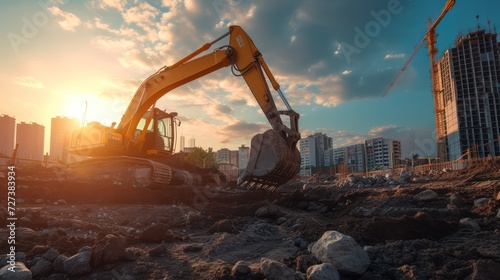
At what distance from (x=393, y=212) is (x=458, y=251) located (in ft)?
8.43

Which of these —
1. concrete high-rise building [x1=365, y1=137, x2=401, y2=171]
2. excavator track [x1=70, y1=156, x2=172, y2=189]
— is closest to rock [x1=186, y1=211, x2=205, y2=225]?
excavator track [x1=70, y1=156, x2=172, y2=189]

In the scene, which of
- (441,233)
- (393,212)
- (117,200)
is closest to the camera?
(441,233)

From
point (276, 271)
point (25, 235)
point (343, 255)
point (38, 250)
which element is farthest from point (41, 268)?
point (343, 255)

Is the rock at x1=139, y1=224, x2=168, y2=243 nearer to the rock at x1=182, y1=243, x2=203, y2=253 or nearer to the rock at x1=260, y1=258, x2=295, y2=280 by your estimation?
the rock at x1=182, y1=243, x2=203, y2=253

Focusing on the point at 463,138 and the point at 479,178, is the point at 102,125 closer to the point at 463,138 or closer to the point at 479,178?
the point at 479,178

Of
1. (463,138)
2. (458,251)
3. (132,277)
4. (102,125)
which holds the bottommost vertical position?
(132,277)

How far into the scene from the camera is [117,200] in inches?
371

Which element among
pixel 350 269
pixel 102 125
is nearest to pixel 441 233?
pixel 350 269

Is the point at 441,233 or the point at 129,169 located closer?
the point at 441,233

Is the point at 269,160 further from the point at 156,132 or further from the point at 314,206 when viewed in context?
the point at 156,132

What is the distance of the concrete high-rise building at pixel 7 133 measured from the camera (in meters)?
28.3

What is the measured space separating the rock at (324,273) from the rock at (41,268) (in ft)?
8.44

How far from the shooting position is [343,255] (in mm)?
2887

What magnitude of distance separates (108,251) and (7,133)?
35346mm
